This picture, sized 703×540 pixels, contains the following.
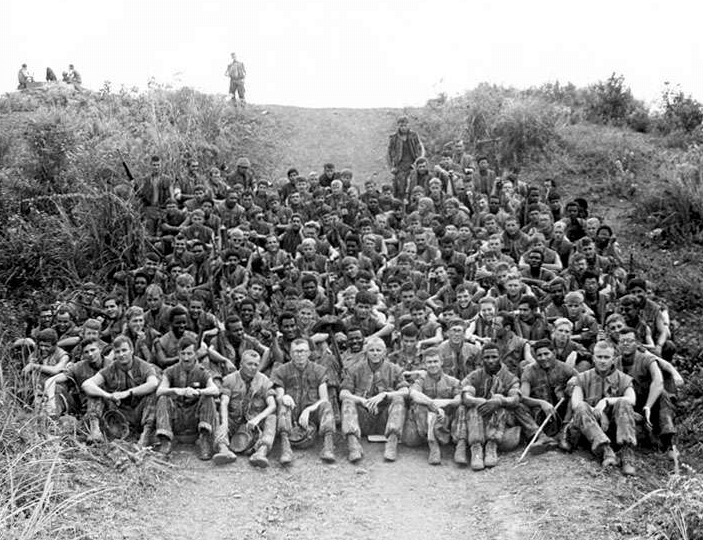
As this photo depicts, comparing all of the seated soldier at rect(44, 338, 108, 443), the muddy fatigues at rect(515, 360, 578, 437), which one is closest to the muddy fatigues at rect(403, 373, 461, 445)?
the muddy fatigues at rect(515, 360, 578, 437)

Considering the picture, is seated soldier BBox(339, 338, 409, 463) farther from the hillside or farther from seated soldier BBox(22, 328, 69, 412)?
seated soldier BBox(22, 328, 69, 412)

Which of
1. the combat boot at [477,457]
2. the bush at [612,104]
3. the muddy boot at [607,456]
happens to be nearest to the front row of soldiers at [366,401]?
the combat boot at [477,457]

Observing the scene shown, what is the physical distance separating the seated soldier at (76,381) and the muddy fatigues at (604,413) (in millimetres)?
4807

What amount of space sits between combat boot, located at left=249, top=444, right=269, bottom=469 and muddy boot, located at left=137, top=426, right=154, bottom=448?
1.04m

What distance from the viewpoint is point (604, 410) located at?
27.9 ft

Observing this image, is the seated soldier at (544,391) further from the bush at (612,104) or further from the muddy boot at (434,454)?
the bush at (612,104)

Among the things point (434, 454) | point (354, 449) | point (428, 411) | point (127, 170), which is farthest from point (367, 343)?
point (127, 170)

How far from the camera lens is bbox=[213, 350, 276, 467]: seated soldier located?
8672 millimetres

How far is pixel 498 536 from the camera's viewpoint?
23.9 ft

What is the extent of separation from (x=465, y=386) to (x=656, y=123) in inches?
580

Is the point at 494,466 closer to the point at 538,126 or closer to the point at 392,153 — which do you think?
the point at 392,153

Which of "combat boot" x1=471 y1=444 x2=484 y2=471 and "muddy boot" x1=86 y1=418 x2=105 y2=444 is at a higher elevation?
"muddy boot" x1=86 y1=418 x2=105 y2=444

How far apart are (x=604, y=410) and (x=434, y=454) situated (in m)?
1.67

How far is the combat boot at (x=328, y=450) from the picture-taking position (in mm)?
8648
